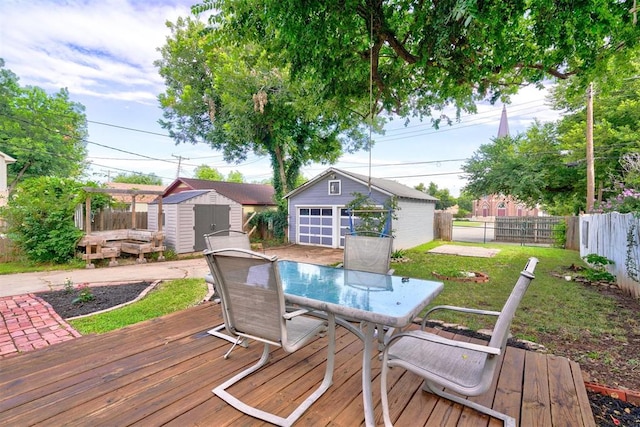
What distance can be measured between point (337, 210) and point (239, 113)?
6.34 meters

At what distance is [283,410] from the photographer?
179cm

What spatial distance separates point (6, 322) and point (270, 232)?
1130 centimetres

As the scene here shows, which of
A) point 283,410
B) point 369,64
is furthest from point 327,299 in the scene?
point 369,64

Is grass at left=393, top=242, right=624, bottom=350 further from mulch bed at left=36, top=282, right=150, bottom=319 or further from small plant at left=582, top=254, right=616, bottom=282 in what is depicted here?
mulch bed at left=36, top=282, right=150, bottom=319

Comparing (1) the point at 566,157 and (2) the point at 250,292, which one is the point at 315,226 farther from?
(1) the point at 566,157

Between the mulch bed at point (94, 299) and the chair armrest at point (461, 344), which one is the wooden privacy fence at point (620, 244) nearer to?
the chair armrest at point (461, 344)

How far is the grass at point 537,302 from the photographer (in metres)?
3.68

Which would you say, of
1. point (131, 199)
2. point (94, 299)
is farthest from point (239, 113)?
point (94, 299)

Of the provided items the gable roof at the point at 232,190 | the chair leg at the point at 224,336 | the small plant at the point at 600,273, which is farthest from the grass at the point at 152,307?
the gable roof at the point at 232,190

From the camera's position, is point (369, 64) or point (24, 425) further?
point (369, 64)

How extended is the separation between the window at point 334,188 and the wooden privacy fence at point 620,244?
7836 millimetres

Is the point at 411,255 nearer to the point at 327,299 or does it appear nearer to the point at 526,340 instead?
the point at 526,340

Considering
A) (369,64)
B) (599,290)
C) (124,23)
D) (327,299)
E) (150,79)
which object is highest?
(150,79)

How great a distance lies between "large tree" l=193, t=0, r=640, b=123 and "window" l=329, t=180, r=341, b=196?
7.08 m
